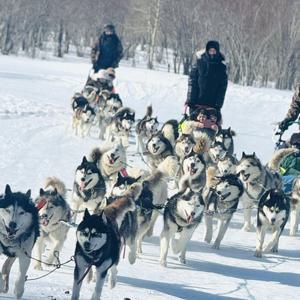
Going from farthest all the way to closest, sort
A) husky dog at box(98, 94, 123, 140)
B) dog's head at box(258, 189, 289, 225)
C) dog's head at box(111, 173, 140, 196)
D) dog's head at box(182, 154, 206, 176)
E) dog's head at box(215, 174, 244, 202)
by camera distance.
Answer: husky dog at box(98, 94, 123, 140)
dog's head at box(182, 154, 206, 176)
dog's head at box(215, 174, 244, 202)
dog's head at box(258, 189, 289, 225)
dog's head at box(111, 173, 140, 196)

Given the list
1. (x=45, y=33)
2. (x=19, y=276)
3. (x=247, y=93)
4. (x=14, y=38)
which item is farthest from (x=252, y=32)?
(x=19, y=276)

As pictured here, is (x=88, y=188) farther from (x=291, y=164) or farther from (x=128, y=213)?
(x=291, y=164)

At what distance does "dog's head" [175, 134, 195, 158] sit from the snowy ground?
89 cm

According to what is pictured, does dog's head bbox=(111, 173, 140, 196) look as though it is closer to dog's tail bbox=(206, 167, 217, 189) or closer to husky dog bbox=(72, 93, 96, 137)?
dog's tail bbox=(206, 167, 217, 189)

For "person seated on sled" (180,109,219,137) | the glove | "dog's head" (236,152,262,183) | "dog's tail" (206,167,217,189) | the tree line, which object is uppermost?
the tree line

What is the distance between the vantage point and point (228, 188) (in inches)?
231

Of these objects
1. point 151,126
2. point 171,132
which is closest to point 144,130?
point 151,126

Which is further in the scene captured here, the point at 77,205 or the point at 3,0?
the point at 3,0

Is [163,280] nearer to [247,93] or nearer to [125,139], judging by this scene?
[125,139]

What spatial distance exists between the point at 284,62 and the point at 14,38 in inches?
457

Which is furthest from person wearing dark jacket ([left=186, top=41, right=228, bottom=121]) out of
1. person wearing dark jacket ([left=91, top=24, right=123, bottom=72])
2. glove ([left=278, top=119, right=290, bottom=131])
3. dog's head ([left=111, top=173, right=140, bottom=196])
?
person wearing dark jacket ([left=91, top=24, right=123, bottom=72])

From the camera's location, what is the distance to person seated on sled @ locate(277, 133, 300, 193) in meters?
6.51

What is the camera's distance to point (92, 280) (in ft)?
14.4

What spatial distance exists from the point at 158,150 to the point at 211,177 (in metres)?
1.20
